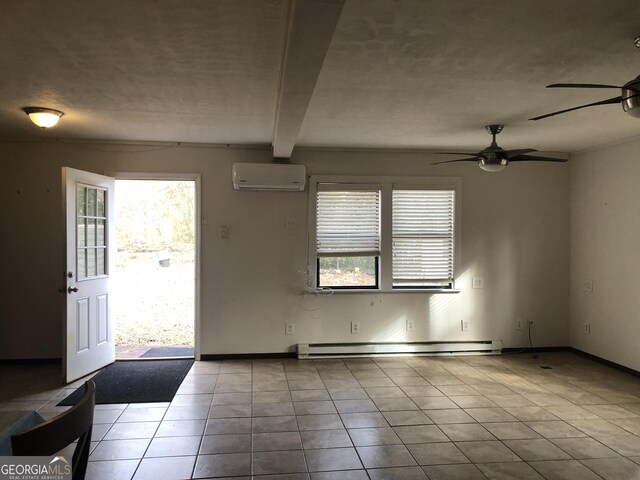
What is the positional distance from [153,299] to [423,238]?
4619mm

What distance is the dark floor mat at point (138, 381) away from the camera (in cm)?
369

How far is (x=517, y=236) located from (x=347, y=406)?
315 cm

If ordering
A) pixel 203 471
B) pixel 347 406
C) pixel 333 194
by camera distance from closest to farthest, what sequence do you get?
pixel 203 471 < pixel 347 406 < pixel 333 194

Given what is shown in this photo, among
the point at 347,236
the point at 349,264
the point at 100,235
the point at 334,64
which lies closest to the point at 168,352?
the point at 100,235

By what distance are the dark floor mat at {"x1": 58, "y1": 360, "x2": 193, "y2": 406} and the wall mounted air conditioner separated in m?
2.09

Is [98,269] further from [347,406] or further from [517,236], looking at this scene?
[517,236]

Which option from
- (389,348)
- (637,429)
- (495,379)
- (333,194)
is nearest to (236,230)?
(333,194)

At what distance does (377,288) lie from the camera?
5145 millimetres

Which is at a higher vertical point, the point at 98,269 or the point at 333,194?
the point at 333,194

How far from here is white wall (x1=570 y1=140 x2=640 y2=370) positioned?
4438 mm

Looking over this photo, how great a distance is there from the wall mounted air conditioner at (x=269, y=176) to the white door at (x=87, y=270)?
4.68ft

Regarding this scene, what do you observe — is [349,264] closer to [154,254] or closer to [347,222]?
[347,222]

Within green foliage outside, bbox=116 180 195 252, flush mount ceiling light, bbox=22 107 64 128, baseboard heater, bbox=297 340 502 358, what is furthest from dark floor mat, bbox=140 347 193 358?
flush mount ceiling light, bbox=22 107 64 128

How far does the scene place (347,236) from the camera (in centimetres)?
509
